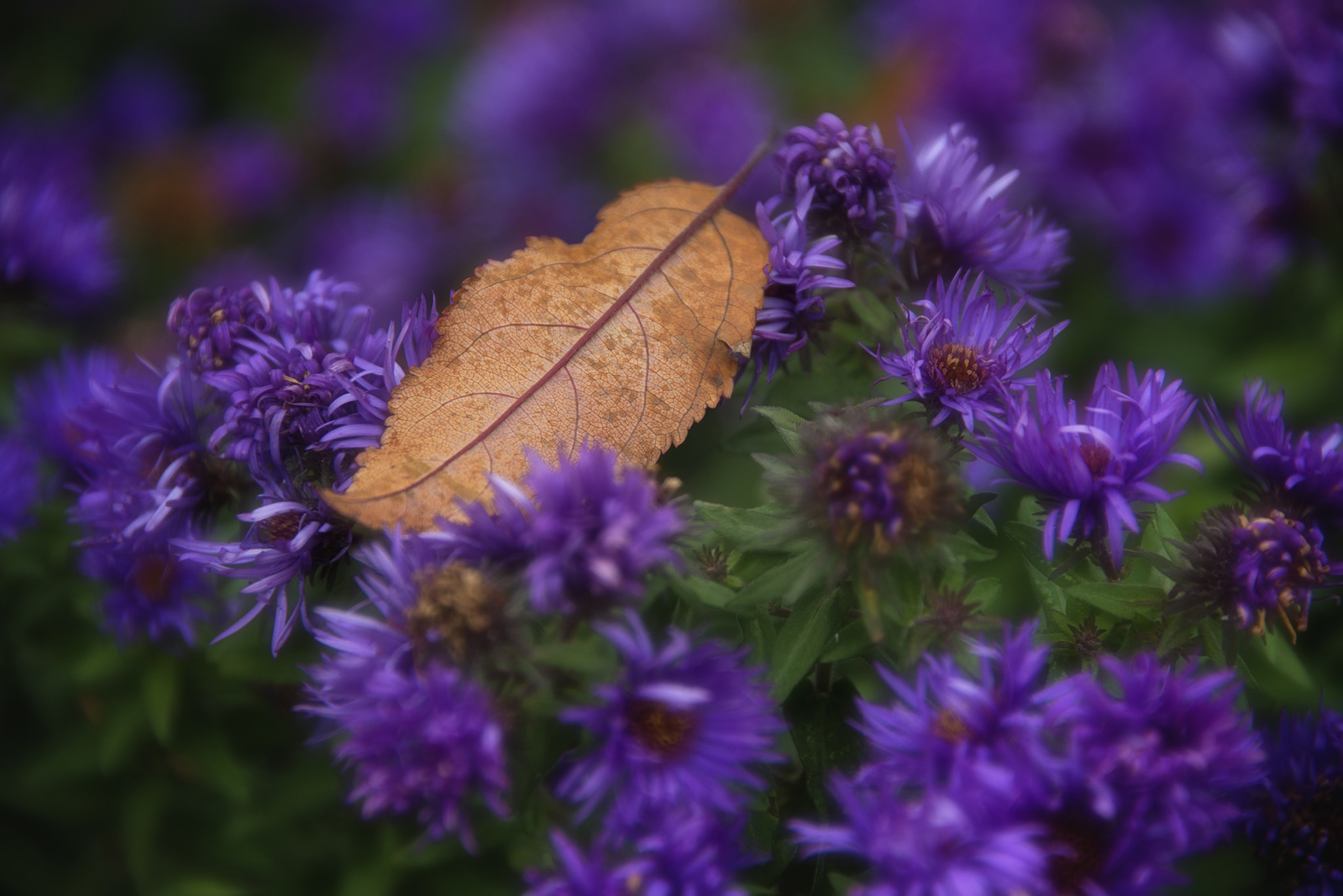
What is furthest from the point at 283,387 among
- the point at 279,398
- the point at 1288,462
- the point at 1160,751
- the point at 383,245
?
the point at 383,245

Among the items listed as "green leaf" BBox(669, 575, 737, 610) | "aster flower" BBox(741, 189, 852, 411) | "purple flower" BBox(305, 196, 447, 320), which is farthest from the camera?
"purple flower" BBox(305, 196, 447, 320)

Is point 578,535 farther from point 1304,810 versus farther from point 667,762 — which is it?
point 1304,810

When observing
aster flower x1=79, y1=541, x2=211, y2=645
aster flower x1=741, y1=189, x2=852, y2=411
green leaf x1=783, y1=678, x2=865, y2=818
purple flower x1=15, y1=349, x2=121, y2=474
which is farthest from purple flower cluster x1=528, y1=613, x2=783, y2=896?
purple flower x1=15, y1=349, x2=121, y2=474

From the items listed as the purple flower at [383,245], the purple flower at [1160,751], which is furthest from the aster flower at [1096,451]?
the purple flower at [383,245]

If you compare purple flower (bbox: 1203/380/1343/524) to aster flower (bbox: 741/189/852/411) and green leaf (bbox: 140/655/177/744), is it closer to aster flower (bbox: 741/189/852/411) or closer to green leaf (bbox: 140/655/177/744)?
aster flower (bbox: 741/189/852/411)

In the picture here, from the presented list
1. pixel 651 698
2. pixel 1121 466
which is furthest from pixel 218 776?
pixel 1121 466

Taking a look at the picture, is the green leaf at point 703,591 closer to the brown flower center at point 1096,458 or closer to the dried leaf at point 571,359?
the dried leaf at point 571,359

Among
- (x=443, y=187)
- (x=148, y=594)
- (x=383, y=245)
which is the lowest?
(x=383, y=245)
